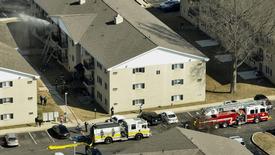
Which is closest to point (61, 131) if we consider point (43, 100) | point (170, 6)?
point (43, 100)

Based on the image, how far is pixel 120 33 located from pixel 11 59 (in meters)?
16.6

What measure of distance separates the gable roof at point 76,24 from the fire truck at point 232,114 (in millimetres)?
25139

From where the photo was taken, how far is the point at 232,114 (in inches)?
4087

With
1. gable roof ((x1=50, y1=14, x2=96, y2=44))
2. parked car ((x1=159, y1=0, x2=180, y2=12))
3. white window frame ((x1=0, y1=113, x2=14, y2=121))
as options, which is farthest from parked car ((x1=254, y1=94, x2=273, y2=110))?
parked car ((x1=159, y1=0, x2=180, y2=12))

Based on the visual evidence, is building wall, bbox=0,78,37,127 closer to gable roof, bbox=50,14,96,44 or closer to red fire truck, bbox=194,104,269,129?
gable roof, bbox=50,14,96,44

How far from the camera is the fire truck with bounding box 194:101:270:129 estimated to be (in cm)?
10281

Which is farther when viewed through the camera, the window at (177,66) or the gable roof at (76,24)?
the gable roof at (76,24)

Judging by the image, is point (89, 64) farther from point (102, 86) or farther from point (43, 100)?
point (43, 100)

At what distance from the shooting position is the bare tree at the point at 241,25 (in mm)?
113688

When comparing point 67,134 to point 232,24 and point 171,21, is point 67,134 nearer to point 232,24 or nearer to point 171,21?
point 232,24

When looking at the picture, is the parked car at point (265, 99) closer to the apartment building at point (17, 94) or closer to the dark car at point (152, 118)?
the dark car at point (152, 118)

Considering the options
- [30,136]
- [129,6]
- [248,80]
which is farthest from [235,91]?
[30,136]

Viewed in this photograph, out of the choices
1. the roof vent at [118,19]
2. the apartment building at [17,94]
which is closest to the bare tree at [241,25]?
the roof vent at [118,19]

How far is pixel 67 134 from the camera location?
99938 millimetres
